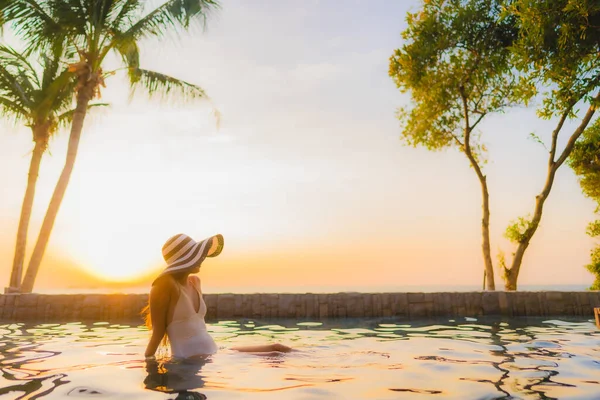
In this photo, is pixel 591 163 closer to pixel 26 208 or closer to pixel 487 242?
pixel 487 242

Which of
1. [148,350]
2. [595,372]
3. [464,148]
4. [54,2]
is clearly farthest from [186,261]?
[464,148]

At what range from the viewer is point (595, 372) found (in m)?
4.34

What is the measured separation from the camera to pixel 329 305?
1028 centimetres

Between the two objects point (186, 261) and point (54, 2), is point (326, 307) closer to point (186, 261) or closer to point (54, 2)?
point (186, 261)

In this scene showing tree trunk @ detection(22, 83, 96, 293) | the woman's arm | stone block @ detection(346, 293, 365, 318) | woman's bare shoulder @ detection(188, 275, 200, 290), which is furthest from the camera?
tree trunk @ detection(22, 83, 96, 293)

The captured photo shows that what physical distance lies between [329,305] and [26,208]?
916 centimetres

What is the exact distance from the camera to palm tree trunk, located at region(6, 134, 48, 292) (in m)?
13.7

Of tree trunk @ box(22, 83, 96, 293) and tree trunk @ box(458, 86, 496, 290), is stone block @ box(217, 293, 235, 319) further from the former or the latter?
tree trunk @ box(458, 86, 496, 290)

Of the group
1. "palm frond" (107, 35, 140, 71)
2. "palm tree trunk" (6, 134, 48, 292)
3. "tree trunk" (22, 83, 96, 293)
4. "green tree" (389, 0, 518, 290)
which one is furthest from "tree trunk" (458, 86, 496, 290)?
"palm tree trunk" (6, 134, 48, 292)

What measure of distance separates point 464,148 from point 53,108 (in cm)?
1224

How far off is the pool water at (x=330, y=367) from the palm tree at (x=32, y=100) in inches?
282

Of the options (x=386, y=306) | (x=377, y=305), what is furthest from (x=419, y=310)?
(x=377, y=305)

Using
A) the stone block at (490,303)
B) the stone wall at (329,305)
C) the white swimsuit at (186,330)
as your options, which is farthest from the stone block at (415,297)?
the white swimsuit at (186,330)

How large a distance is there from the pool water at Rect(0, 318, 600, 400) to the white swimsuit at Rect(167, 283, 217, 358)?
18 cm
